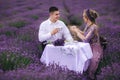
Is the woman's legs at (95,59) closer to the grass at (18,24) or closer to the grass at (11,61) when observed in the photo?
the grass at (11,61)

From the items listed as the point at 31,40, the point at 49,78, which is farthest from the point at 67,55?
the point at 31,40

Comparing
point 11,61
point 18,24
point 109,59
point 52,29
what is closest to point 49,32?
point 52,29

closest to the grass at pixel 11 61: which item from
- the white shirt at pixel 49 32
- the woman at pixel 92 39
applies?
the white shirt at pixel 49 32

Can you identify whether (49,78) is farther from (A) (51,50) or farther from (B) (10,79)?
(A) (51,50)

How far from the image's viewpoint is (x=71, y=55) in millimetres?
7152

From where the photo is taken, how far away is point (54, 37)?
8023 mm

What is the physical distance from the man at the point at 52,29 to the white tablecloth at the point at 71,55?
393 mm

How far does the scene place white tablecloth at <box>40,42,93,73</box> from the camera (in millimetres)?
7109

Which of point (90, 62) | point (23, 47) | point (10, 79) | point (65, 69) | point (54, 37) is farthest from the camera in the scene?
point (23, 47)

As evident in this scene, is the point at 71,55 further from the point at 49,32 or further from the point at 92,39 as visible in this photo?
the point at 49,32

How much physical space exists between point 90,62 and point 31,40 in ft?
10.3

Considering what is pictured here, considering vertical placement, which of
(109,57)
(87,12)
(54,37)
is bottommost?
(109,57)

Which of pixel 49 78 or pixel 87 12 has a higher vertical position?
pixel 87 12

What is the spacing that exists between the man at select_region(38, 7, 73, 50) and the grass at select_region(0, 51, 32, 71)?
1.90 ft
